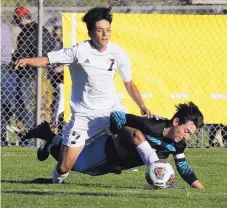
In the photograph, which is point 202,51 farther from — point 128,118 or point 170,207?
point 170,207

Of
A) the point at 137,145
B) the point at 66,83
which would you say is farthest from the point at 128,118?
the point at 66,83

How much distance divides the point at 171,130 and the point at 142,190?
63cm

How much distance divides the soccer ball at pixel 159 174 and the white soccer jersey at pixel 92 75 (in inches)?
46.2

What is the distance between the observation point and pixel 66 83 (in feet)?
47.2

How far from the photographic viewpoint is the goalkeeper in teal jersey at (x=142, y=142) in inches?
367

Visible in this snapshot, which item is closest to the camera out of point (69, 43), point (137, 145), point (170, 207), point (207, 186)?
point (170, 207)

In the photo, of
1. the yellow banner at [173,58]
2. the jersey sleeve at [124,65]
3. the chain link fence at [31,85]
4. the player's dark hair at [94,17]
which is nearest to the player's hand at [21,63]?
the player's dark hair at [94,17]

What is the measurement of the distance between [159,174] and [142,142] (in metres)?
0.40

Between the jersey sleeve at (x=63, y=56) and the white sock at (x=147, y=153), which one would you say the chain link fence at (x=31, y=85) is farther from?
the white sock at (x=147, y=153)

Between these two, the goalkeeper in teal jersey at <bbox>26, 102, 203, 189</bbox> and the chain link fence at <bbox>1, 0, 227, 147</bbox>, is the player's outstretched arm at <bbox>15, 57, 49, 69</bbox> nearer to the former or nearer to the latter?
the goalkeeper in teal jersey at <bbox>26, 102, 203, 189</bbox>

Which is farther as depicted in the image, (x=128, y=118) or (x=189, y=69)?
(x=189, y=69)

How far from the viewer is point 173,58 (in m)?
14.7

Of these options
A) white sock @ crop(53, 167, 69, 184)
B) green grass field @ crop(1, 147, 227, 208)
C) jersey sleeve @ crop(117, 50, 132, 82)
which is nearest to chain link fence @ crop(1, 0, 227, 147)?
green grass field @ crop(1, 147, 227, 208)

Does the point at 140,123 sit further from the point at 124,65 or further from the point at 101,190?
the point at 124,65
